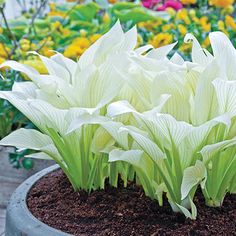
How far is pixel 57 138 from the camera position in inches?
33.1

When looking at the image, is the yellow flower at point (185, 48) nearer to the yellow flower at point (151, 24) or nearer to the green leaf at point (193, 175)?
the yellow flower at point (151, 24)

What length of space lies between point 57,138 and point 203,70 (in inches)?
9.3

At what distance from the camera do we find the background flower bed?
6.25 feet

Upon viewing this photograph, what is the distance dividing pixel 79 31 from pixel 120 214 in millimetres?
2110

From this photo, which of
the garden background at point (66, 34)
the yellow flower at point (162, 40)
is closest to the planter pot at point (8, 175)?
the garden background at point (66, 34)

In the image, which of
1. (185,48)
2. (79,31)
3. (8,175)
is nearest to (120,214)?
(8,175)

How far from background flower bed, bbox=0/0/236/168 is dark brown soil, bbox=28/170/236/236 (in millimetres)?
920

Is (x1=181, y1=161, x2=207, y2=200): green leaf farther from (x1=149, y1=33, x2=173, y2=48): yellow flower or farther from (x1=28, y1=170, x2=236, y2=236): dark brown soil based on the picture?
(x1=149, y1=33, x2=173, y2=48): yellow flower

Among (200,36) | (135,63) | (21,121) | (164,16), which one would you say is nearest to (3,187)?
(21,121)

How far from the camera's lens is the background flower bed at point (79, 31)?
1.91m

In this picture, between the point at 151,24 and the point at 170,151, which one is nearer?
the point at 170,151

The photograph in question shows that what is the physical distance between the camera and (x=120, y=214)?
0.80m

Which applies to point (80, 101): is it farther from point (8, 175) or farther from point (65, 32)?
point (65, 32)

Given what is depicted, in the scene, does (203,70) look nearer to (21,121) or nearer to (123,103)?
(123,103)
